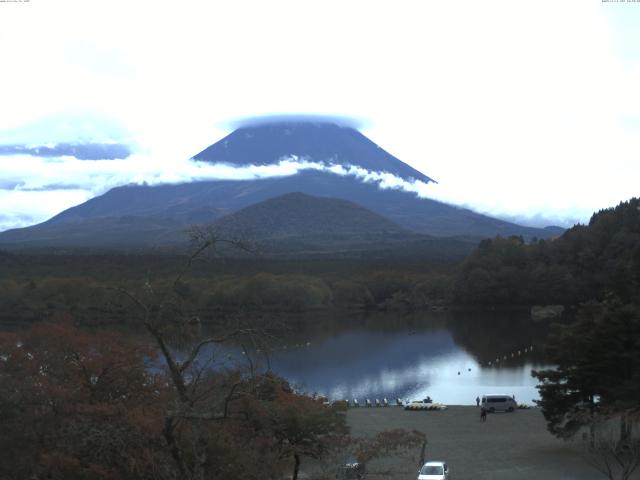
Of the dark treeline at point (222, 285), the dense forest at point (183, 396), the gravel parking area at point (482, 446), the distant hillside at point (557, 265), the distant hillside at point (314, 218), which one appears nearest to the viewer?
the dense forest at point (183, 396)

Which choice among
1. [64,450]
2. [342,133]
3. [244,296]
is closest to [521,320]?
[244,296]

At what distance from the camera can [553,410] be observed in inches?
571

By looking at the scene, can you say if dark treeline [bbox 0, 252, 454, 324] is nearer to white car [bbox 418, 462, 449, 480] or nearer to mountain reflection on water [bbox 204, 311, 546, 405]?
mountain reflection on water [bbox 204, 311, 546, 405]

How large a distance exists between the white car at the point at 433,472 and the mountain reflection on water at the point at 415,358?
36.2 feet

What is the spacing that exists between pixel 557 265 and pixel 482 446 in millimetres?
43662

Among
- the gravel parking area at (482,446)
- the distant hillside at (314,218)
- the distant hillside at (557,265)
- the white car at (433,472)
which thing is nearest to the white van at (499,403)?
the gravel parking area at (482,446)

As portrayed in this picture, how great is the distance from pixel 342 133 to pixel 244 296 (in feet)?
450

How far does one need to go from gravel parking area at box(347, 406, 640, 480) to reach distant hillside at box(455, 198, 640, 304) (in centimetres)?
3598

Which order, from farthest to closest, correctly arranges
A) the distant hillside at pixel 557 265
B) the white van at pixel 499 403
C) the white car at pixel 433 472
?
1. the distant hillside at pixel 557 265
2. the white van at pixel 499 403
3. the white car at pixel 433 472

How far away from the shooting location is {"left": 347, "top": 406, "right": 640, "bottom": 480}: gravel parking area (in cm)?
1294

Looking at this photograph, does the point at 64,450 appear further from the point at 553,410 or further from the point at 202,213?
the point at 202,213

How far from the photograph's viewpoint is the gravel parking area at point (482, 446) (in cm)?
1294

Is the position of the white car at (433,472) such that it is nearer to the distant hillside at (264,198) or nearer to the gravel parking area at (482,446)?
the gravel parking area at (482,446)

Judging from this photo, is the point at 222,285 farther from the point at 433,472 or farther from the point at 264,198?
the point at 264,198
